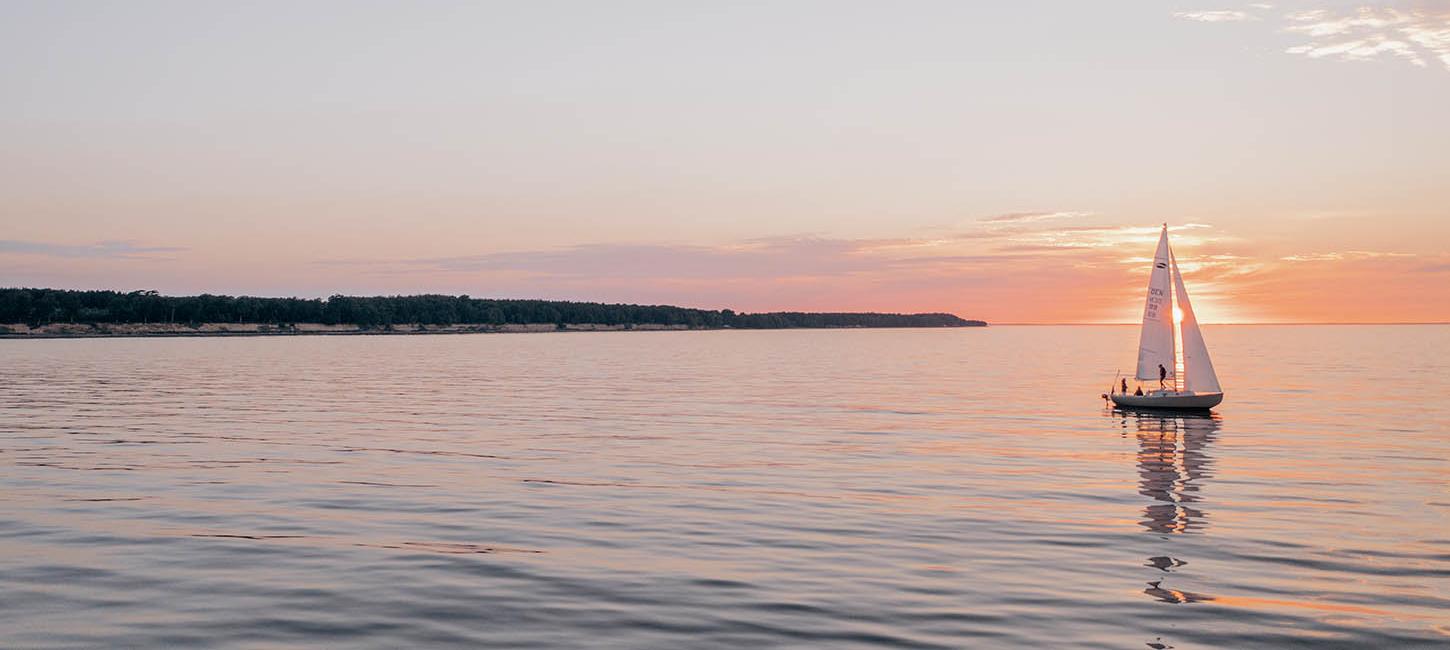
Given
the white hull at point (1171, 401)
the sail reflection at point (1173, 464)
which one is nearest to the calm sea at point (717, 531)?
the sail reflection at point (1173, 464)

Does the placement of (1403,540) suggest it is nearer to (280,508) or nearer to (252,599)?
(252,599)

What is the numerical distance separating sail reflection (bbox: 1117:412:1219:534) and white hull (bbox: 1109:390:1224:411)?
0.68 m

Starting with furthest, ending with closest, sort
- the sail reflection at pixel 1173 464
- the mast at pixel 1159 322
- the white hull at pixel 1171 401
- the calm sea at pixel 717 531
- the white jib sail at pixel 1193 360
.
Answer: the mast at pixel 1159 322, the white jib sail at pixel 1193 360, the white hull at pixel 1171 401, the sail reflection at pixel 1173 464, the calm sea at pixel 717 531

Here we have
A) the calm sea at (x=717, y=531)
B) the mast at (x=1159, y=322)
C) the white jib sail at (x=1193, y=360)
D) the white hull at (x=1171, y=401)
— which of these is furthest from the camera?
the mast at (x=1159, y=322)

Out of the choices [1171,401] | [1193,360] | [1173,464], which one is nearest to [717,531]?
[1173,464]

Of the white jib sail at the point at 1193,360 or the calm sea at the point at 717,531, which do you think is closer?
the calm sea at the point at 717,531

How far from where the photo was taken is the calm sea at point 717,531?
62.8 feet

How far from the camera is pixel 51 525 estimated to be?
93.6 feet

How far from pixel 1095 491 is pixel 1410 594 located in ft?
48.6

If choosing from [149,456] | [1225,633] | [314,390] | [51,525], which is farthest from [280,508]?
[314,390]

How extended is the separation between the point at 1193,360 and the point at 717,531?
5015 centimetres

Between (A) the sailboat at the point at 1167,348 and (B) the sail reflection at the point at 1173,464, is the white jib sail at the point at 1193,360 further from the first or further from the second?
(B) the sail reflection at the point at 1173,464

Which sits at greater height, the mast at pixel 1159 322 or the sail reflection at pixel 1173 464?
the mast at pixel 1159 322

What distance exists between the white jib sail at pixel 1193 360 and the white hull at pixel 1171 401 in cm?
85
